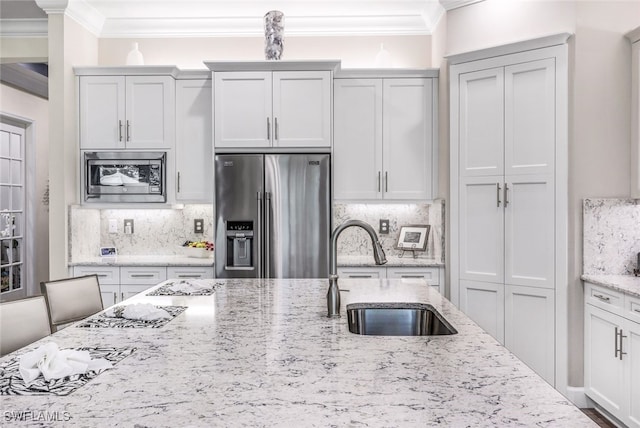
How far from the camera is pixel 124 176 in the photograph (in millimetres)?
3885

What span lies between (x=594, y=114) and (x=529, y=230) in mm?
→ 877

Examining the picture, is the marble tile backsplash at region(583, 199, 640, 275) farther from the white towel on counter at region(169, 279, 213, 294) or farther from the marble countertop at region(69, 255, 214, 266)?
the marble countertop at region(69, 255, 214, 266)

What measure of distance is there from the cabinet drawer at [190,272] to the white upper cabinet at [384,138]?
4.16ft

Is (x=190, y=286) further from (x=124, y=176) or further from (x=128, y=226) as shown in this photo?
(x=128, y=226)

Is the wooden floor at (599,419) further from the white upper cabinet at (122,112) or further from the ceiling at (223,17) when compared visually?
the white upper cabinet at (122,112)

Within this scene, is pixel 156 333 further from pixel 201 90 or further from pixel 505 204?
pixel 201 90

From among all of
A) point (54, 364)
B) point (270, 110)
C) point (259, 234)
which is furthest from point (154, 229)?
point (54, 364)

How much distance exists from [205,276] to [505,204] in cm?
244

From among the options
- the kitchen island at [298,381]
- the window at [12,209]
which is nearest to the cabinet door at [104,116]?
the window at [12,209]

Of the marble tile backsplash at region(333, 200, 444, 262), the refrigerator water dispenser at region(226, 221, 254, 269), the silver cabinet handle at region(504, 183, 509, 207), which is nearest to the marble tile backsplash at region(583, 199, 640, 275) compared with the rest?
the silver cabinet handle at region(504, 183, 509, 207)

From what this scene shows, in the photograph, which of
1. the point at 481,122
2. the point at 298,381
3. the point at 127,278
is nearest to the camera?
the point at 298,381

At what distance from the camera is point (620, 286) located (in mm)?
2555

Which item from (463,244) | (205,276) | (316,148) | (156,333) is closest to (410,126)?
(316,148)

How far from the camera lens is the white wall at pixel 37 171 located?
5289mm
